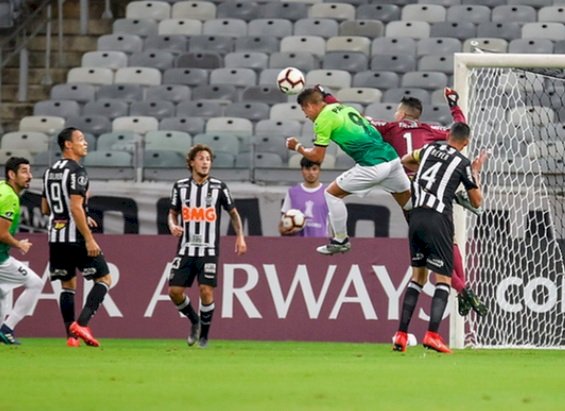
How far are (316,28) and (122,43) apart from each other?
276 cm

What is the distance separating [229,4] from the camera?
22094 millimetres

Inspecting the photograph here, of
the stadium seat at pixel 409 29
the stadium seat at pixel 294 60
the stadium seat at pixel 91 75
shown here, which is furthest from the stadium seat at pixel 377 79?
the stadium seat at pixel 91 75

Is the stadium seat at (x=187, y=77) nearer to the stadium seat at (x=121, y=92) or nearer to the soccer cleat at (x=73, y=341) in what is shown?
the stadium seat at (x=121, y=92)

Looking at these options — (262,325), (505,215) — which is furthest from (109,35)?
(505,215)

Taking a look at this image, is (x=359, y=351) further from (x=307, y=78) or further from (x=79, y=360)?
(x=307, y=78)

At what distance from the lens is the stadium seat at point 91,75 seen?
20828 mm

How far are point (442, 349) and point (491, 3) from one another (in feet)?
35.1

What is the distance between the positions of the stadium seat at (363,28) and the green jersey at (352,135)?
26.7 feet

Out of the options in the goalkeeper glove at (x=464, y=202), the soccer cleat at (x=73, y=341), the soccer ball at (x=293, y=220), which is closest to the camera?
the goalkeeper glove at (x=464, y=202)

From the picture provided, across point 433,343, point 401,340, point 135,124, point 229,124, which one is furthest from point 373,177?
point 135,124

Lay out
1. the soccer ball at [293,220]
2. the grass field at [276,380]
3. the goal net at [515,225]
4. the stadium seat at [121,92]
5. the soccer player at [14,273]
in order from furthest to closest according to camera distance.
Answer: the stadium seat at [121,92] → the soccer ball at [293,220] → the goal net at [515,225] → the soccer player at [14,273] → the grass field at [276,380]

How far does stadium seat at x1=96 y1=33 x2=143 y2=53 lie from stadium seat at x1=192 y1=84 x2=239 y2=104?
58.5 inches

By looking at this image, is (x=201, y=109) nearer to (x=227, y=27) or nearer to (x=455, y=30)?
(x=227, y=27)

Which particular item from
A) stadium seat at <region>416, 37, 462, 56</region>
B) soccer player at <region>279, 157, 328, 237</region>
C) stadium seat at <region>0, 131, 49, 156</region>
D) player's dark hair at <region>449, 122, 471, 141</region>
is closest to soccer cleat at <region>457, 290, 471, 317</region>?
player's dark hair at <region>449, 122, 471, 141</region>
